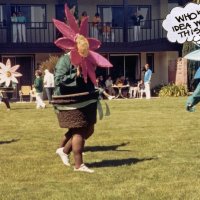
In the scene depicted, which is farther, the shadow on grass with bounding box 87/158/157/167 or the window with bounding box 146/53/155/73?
the window with bounding box 146/53/155/73

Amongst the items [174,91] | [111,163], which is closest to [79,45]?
[111,163]

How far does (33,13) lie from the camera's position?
1197 inches

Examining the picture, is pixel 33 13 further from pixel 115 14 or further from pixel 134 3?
pixel 134 3

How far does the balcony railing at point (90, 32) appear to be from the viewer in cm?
2881

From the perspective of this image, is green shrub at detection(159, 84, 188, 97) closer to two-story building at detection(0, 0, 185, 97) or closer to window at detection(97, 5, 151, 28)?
two-story building at detection(0, 0, 185, 97)

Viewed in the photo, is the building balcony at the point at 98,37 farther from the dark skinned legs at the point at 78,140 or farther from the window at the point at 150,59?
the dark skinned legs at the point at 78,140

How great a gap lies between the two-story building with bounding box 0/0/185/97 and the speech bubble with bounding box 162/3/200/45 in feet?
71.1

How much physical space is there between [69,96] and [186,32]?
163 centimetres

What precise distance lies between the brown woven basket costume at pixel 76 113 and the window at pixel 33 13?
899 inches

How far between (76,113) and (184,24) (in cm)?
173

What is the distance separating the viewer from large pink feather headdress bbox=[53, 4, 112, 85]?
23.2 ft

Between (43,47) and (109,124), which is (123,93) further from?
(109,124)

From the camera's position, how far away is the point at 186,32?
22.3 ft

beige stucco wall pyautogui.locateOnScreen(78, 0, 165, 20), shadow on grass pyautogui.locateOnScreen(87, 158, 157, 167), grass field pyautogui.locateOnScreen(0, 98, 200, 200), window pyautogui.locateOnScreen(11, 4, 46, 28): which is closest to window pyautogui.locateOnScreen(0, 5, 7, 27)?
window pyautogui.locateOnScreen(11, 4, 46, 28)
